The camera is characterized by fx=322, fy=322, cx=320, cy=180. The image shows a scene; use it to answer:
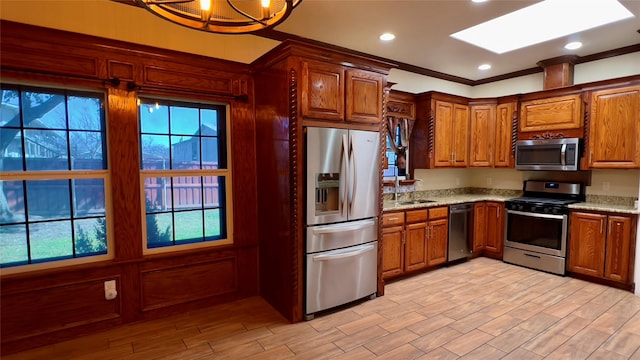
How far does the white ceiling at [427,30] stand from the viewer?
287 centimetres

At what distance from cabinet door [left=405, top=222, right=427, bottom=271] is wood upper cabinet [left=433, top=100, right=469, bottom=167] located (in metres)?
1.12

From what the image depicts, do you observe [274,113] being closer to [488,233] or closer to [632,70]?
[488,233]

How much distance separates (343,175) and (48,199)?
2429 mm

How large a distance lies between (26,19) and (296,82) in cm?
201

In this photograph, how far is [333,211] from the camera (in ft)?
9.86

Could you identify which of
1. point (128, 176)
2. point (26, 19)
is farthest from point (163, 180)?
point (26, 19)

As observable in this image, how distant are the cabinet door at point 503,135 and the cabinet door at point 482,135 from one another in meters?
0.07

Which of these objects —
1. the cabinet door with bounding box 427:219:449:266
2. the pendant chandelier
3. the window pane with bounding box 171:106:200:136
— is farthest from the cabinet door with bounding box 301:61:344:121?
the cabinet door with bounding box 427:219:449:266

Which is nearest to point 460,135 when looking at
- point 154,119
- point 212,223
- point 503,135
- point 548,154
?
point 503,135

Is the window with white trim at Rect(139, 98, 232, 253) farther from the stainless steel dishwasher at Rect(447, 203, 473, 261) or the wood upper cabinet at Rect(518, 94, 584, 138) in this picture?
the wood upper cabinet at Rect(518, 94, 584, 138)

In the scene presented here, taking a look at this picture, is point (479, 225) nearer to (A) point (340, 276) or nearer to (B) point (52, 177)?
(A) point (340, 276)

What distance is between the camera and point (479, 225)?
4.70 meters

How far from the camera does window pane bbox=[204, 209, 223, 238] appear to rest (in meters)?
3.25

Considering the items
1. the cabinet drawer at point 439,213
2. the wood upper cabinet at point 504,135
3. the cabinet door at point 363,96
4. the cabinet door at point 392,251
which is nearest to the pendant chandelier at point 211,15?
the cabinet door at point 363,96
